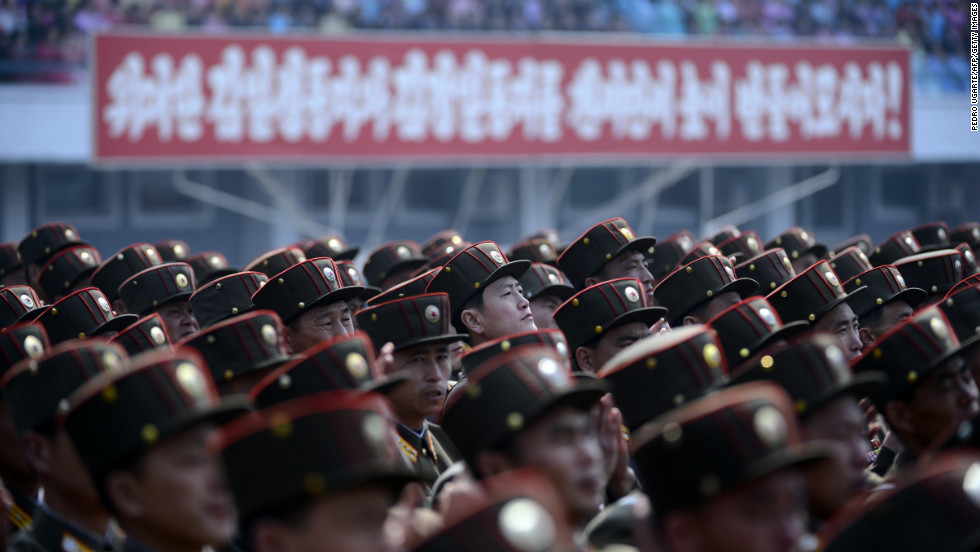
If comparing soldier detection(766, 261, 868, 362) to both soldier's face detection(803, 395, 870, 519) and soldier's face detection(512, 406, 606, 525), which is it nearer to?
soldier's face detection(803, 395, 870, 519)

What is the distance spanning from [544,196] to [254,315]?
34.7 ft

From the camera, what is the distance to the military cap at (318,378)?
120 inches

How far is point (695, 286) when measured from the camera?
502 cm

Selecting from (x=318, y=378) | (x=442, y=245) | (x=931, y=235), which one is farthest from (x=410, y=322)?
(x=931, y=235)

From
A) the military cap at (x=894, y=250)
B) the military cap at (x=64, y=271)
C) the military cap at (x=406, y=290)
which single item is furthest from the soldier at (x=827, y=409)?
the military cap at (x=64, y=271)

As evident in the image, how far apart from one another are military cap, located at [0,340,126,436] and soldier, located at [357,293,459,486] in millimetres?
1245

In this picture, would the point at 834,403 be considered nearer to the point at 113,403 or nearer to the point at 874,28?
the point at 113,403

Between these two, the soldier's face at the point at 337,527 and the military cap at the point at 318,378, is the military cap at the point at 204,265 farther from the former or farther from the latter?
the soldier's face at the point at 337,527

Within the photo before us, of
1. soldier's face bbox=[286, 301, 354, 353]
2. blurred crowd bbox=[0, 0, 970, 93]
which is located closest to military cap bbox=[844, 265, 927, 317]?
soldier's face bbox=[286, 301, 354, 353]

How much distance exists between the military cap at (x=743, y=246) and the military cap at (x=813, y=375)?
3.72 m

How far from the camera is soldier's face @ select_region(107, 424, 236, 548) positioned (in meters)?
2.31

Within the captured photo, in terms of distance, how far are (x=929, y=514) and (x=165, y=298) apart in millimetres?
3868

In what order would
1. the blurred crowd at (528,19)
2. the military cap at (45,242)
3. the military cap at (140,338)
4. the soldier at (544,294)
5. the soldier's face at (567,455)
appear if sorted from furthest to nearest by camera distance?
the blurred crowd at (528,19) < the military cap at (45,242) < the soldier at (544,294) < the military cap at (140,338) < the soldier's face at (567,455)

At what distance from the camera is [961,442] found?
262 centimetres
